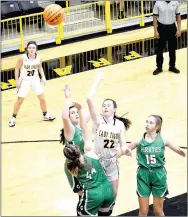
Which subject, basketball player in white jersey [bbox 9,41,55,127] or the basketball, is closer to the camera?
basketball player in white jersey [bbox 9,41,55,127]

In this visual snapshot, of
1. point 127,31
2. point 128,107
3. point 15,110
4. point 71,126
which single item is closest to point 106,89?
point 128,107

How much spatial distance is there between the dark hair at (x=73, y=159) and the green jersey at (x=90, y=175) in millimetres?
59

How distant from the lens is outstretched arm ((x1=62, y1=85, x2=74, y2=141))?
329 inches

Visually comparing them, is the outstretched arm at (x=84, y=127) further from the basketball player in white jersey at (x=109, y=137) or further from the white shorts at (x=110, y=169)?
the white shorts at (x=110, y=169)

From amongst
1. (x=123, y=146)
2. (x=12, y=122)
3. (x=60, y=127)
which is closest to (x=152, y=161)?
(x=123, y=146)

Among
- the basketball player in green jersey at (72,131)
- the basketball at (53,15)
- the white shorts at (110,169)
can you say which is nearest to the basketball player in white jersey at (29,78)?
the basketball at (53,15)

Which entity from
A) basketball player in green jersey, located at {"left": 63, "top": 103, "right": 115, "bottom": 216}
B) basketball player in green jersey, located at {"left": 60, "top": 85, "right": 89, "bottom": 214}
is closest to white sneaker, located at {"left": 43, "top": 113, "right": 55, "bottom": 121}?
basketball player in green jersey, located at {"left": 60, "top": 85, "right": 89, "bottom": 214}

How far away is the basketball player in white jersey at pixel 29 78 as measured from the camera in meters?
11.7

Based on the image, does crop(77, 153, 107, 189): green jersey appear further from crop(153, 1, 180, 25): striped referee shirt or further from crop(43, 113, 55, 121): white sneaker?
crop(153, 1, 180, 25): striped referee shirt

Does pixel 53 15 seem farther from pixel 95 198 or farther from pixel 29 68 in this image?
pixel 95 198

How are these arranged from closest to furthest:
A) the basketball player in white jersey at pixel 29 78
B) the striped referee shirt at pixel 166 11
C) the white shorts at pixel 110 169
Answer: the white shorts at pixel 110 169, the basketball player in white jersey at pixel 29 78, the striped referee shirt at pixel 166 11

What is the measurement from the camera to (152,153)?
8.49 metres

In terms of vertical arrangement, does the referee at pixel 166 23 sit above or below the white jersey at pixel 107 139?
above

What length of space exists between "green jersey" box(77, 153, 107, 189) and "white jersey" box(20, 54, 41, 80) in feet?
12.9
